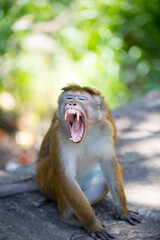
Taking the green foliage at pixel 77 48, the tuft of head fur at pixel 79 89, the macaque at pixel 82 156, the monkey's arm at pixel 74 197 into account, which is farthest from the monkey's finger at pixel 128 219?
the green foliage at pixel 77 48

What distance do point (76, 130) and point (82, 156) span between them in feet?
1.03

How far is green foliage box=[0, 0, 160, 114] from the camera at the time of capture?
267 inches

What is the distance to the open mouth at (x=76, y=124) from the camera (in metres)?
2.60

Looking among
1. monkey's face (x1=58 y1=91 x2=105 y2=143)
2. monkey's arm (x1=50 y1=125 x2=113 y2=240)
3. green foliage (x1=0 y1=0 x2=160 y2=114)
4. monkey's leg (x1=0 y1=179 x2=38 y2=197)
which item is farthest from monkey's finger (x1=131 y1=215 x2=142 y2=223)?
green foliage (x1=0 y1=0 x2=160 y2=114)

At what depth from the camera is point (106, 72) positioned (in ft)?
23.4

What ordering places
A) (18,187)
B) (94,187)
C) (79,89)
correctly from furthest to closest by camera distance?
(18,187) < (94,187) < (79,89)

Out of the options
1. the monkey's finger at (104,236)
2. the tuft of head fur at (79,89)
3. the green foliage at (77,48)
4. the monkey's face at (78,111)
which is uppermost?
the green foliage at (77,48)

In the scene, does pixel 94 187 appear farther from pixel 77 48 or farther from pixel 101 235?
pixel 77 48

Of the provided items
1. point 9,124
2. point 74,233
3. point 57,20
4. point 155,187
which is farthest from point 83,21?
point 74,233

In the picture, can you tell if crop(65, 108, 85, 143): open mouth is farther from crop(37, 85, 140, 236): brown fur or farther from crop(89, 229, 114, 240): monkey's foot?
crop(89, 229, 114, 240): monkey's foot

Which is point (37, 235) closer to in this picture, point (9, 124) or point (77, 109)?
point (77, 109)

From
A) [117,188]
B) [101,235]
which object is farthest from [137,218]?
[101,235]

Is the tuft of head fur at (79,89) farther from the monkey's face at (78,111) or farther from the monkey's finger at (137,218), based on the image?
the monkey's finger at (137,218)

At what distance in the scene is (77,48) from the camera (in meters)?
7.10
